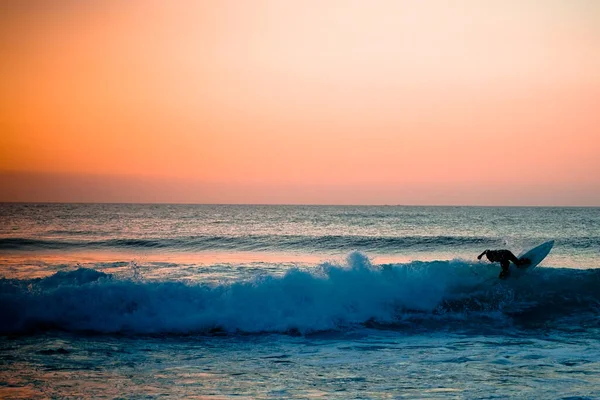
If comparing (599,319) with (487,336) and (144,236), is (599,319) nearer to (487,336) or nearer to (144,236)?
(487,336)

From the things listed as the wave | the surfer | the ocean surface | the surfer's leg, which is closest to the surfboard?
the ocean surface

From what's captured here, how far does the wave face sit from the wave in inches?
623

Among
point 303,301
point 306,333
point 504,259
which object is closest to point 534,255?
point 504,259

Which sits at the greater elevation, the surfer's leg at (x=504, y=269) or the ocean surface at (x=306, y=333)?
the surfer's leg at (x=504, y=269)

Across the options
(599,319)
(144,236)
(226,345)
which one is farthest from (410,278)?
(144,236)

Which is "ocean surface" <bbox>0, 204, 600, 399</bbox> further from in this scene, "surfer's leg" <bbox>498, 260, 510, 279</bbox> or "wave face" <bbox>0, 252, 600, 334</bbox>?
"surfer's leg" <bbox>498, 260, 510, 279</bbox>

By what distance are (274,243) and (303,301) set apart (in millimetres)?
20644

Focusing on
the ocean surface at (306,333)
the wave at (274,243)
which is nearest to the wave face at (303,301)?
the ocean surface at (306,333)

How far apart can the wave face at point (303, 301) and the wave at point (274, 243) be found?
15833mm

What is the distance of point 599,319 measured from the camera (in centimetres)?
1366

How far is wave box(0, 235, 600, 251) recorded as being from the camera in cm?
3155

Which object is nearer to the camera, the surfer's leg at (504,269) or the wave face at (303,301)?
the wave face at (303,301)

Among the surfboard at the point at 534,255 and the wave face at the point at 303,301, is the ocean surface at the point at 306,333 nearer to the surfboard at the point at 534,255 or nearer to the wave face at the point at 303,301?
the wave face at the point at 303,301

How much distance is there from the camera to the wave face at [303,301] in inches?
500
